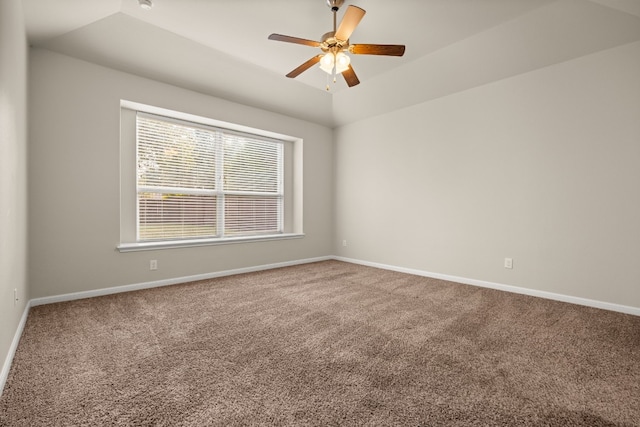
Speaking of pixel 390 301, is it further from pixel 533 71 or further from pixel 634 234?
pixel 533 71

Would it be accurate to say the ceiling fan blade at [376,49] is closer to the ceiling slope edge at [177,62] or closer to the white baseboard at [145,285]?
the ceiling slope edge at [177,62]

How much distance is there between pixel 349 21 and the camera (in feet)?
7.33

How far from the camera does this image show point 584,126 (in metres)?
3.11

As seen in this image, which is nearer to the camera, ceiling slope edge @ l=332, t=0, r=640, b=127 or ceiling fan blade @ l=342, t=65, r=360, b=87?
ceiling slope edge @ l=332, t=0, r=640, b=127

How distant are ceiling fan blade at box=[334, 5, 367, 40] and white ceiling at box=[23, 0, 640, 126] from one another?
0.53 m

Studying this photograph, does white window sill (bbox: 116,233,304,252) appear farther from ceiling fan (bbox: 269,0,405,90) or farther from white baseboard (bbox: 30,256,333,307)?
ceiling fan (bbox: 269,0,405,90)

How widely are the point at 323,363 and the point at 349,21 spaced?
2.46 m

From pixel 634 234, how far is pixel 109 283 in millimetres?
5536

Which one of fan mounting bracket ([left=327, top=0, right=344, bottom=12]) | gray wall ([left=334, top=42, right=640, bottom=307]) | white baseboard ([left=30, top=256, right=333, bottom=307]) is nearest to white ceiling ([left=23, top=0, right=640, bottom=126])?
fan mounting bracket ([left=327, top=0, right=344, bottom=12])

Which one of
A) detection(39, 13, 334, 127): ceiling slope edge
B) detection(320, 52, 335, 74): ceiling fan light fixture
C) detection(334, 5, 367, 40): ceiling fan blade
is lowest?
detection(320, 52, 335, 74): ceiling fan light fixture

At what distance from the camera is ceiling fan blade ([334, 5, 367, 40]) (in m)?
2.12

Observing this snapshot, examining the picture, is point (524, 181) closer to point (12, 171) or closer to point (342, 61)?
point (342, 61)

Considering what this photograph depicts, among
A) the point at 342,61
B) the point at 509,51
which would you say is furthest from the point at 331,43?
the point at 509,51

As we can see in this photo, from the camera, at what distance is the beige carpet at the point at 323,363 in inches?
56.6
